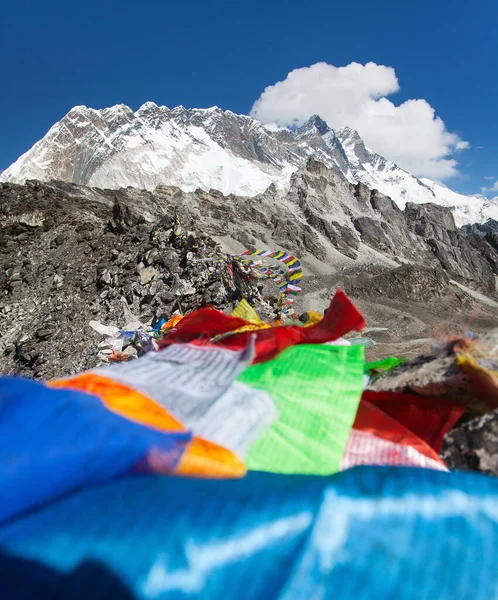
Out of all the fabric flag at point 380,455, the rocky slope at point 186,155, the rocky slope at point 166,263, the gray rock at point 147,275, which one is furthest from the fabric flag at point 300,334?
the rocky slope at point 186,155

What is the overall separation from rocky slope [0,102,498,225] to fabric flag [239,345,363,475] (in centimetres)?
11246

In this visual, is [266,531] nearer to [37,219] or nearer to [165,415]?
[165,415]

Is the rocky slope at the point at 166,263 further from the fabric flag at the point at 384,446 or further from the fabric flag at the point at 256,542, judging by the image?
the fabric flag at the point at 256,542

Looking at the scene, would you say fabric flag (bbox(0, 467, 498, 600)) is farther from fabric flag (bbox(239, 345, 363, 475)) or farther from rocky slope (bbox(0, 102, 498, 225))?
rocky slope (bbox(0, 102, 498, 225))

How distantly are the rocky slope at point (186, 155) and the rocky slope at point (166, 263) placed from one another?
6401 centimetres

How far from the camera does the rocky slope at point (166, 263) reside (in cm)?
1257

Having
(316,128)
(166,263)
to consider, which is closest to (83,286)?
(166,263)

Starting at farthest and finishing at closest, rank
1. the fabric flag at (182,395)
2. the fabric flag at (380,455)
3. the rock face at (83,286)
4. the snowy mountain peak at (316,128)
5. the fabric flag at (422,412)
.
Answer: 1. the snowy mountain peak at (316,128)
2. the rock face at (83,286)
3. the fabric flag at (422,412)
4. the fabric flag at (380,455)
5. the fabric flag at (182,395)

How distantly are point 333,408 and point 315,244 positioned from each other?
46.3m

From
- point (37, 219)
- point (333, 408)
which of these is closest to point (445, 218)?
point (37, 219)

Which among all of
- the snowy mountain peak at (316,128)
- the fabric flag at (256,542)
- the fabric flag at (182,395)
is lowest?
the fabric flag at (256,542)

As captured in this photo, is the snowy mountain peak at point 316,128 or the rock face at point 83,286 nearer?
the rock face at point 83,286

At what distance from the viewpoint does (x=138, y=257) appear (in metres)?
14.8

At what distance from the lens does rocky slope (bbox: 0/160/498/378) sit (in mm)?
12570
